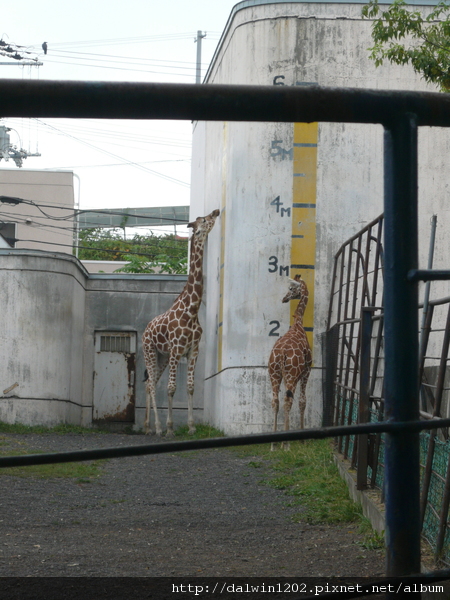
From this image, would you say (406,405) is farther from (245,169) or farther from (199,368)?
(199,368)

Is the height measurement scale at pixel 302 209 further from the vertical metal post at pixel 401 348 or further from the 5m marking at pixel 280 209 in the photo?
the vertical metal post at pixel 401 348

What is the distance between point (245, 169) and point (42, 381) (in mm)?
5436

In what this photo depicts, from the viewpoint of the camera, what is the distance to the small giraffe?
409 inches

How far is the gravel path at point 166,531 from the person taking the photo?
15.1 ft

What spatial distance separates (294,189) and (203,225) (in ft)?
6.17

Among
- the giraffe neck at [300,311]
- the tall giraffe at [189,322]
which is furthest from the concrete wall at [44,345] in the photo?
the giraffe neck at [300,311]

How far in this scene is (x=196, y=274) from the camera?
1317 centimetres

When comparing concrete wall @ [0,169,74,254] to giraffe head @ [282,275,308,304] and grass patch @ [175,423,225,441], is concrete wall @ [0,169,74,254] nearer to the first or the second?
grass patch @ [175,423,225,441]

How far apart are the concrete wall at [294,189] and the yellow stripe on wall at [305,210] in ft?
0.05

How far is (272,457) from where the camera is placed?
9555 mm

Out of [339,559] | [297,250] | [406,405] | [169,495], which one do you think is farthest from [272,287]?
[406,405]

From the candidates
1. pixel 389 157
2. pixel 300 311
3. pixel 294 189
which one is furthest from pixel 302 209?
pixel 389 157

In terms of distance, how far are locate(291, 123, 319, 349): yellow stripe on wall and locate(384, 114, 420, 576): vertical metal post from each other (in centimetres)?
1043


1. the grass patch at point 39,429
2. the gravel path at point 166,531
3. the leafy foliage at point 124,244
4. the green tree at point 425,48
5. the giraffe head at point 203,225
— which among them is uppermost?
the leafy foliage at point 124,244
